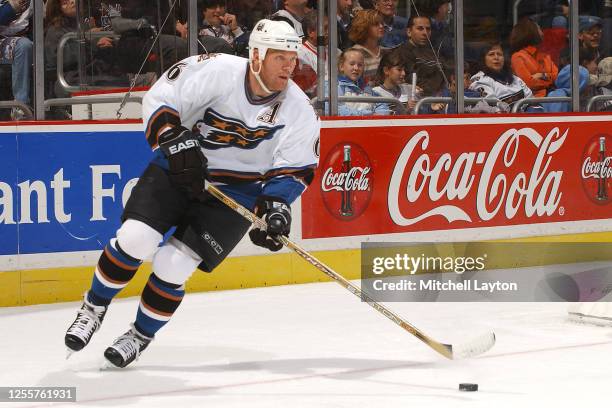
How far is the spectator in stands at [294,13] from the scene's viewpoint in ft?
23.0

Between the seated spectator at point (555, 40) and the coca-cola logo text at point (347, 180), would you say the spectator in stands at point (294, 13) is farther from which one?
the seated spectator at point (555, 40)

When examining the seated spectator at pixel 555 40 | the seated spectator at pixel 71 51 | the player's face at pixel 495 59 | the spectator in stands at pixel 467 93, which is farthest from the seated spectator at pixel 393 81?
the seated spectator at pixel 71 51

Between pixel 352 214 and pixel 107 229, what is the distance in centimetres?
148

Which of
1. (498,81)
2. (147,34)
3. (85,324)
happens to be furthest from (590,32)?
(85,324)

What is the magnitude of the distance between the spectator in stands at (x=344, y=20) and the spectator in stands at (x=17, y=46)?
71.3 inches

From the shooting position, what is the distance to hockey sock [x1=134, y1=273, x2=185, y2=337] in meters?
4.68

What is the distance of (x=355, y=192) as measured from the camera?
7363 millimetres

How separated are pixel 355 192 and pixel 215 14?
129cm

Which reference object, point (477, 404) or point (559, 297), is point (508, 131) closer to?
point (559, 297)

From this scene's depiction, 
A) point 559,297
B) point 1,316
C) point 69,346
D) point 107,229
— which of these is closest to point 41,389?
point 69,346

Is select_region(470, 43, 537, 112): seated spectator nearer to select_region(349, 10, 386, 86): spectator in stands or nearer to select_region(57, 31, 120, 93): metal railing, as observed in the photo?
select_region(349, 10, 386, 86): spectator in stands

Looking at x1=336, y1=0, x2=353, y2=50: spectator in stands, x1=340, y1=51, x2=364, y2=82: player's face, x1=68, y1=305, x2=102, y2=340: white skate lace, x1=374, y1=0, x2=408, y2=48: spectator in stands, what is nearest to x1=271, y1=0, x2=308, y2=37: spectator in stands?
x1=336, y1=0, x2=353, y2=50: spectator in stands

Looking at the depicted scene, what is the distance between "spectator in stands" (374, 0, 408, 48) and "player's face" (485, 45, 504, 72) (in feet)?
2.40

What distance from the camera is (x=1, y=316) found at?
603 centimetres
